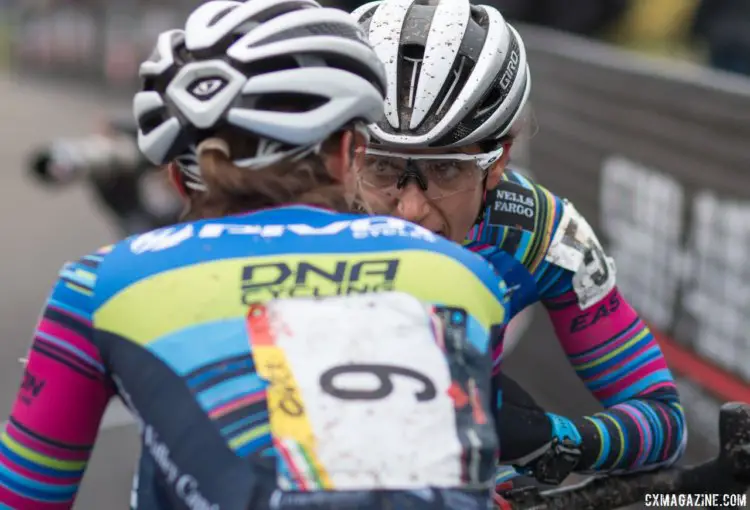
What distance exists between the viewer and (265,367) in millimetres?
→ 1962

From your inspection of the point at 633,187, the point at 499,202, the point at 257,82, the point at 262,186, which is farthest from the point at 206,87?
the point at 633,187

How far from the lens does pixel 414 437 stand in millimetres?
1951

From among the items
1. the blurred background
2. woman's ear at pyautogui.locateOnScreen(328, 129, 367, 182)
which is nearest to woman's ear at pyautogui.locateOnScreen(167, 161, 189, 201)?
woman's ear at pyautogui.locateOnScreen(328, 129, 367, 182)

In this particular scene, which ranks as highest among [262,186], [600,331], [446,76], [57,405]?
[262,186]

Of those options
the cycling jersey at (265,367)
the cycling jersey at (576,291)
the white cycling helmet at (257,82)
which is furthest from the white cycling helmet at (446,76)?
the cycling jersey at (265,367)

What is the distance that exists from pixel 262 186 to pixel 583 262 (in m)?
1.39

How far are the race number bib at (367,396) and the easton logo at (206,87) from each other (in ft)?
1.24

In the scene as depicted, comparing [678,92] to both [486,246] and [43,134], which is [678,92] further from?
[43,134]

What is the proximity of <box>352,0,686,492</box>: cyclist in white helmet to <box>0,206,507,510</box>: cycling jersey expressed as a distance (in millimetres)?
893

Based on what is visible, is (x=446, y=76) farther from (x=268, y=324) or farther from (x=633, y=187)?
(x=633, y=187)

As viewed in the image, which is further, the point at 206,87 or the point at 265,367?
the point at 206,87

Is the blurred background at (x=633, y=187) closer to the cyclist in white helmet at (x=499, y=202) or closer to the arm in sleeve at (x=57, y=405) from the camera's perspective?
the cyclist in white helmet at (x=499, y=202)

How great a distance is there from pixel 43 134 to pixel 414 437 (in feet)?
53.2

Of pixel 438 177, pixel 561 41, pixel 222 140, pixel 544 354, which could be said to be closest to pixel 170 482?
pixel 222 140
